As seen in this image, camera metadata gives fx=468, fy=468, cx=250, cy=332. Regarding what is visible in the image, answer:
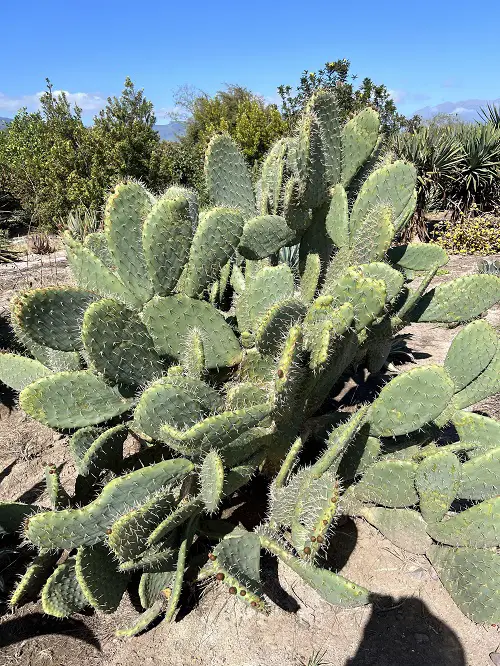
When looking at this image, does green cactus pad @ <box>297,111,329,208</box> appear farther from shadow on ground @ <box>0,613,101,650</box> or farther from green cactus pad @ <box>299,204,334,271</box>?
shadow on ground @ <box>0,613,101,650</box>

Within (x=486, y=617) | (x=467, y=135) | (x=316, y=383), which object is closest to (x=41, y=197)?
(x=467, y=135)

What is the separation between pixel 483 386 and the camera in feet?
6.81

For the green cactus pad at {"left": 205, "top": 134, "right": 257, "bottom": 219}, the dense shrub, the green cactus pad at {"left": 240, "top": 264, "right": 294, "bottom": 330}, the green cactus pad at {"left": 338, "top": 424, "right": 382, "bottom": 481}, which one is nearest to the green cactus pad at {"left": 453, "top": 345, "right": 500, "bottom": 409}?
the green cactus pad at {"left": 338, "top": 424, "right": 382, "bottom": 481}

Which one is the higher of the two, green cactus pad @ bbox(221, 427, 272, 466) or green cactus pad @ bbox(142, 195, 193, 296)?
green cactus pad @ bbox(142, 195, 193, 296)

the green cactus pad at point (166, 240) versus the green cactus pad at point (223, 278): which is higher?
the green cactus pad at point (166, 240)

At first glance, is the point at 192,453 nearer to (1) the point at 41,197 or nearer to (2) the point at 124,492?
(2) the point at 124,492

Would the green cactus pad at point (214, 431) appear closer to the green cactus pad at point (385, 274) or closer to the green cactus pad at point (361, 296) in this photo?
the green cactus pad at point (361, 296)

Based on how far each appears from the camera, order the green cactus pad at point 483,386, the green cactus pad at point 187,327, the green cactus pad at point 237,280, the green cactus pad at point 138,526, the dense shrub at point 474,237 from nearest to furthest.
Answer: the green cactus pad at point 138,526 → the green cactus pad at point 187,327 → the green cactus pad at point 483,386 → the green cactus pad at point 237,280 → the dense shrub at point 474,237

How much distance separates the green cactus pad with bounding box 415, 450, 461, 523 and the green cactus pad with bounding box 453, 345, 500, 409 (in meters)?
0.44

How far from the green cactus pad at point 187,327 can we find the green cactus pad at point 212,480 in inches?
17.8

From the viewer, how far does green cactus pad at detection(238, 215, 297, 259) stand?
6.46 feet

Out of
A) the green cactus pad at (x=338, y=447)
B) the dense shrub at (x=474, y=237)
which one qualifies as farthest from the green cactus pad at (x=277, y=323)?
the dense shrub at (x=474, y=237)

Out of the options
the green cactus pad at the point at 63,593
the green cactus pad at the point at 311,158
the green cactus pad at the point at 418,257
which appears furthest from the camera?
the green cactus pad at the point at 418,257

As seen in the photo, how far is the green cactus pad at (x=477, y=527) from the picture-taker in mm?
1661
